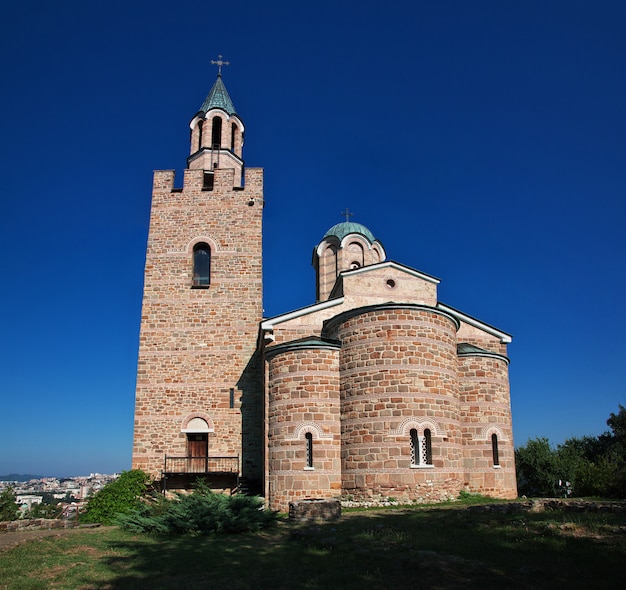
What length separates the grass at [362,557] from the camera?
6.87 meters

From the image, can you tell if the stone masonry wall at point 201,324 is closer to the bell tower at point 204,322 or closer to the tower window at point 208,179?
the bell tower at point 204,322

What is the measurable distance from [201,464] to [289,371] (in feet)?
18.8

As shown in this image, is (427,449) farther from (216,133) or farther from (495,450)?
(216,133)

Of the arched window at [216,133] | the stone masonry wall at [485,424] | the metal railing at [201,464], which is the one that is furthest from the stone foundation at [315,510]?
the arched window at [216,133]

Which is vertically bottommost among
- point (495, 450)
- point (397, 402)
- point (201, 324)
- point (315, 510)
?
point (315, 510)

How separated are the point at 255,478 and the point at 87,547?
9.11 meters

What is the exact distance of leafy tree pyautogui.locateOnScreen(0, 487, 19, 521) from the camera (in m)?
23.1

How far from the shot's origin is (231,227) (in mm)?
21984

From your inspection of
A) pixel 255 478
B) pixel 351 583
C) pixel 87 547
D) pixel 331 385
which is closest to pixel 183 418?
pixel 255 478

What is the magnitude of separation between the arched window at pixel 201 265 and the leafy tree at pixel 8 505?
40.6ft

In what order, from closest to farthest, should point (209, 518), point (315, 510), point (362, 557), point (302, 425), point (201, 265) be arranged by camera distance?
point (362, 557)
point (209, 518)
point (315, 510)
point (302, 425)
point (201, 265)

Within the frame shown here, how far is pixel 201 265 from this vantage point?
71.8ft

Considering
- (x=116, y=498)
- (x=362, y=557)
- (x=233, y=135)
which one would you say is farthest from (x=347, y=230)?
(x=362, y=557)

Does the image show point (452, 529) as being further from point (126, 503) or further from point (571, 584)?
point (126, 503)
